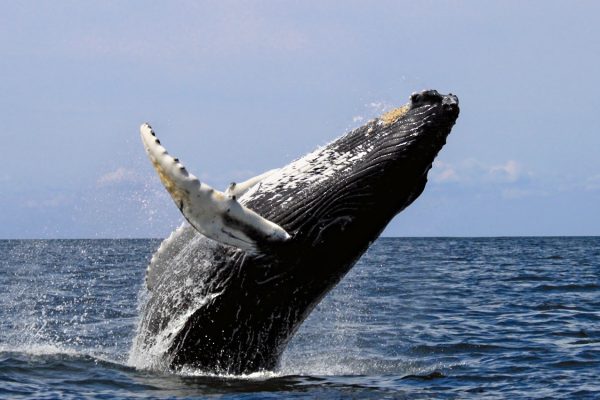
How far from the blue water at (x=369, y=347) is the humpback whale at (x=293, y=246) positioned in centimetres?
36

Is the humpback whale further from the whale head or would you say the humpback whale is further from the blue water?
the blue water

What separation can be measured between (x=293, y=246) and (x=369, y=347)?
545cm

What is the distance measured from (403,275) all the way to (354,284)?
13.4 ft

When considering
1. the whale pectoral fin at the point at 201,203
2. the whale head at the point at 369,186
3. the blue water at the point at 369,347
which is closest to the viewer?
the whale pectoral fin at the point at 201,203

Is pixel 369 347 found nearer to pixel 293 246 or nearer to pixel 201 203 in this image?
pixel 293 246

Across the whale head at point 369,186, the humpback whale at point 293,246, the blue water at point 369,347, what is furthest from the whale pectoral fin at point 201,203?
the blue water at point 369,347

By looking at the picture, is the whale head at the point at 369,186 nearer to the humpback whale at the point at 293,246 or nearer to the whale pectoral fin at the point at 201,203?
the humpback whale at the point at 293,246

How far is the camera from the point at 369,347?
1447cm

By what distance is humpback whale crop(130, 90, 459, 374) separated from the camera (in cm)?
947

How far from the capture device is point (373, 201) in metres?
9.53

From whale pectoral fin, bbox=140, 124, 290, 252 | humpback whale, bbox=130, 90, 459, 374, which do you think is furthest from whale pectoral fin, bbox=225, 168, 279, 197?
whale pectoral fin, bbox=140, 124, 290, 252

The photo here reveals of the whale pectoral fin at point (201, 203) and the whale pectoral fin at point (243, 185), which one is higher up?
the whale pectoral fin at point (243, 185)

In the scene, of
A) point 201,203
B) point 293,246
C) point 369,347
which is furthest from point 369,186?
point 369,347

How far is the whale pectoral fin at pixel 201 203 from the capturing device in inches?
329
